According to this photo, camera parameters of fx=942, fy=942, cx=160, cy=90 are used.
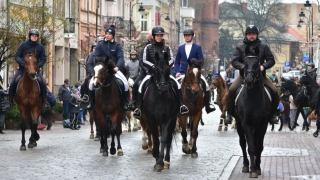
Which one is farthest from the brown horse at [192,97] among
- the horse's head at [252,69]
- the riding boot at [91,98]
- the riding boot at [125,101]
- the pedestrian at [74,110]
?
the pedestrian at [74,110]

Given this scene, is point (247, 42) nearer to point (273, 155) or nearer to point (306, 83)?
point (273, 155)

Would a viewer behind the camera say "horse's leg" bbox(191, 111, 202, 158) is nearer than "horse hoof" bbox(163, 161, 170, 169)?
No

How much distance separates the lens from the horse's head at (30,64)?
21.0 m

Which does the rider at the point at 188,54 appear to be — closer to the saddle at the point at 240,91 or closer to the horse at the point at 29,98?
the horse at the point at 29,98

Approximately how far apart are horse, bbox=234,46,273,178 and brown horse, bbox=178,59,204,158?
3.31 metres

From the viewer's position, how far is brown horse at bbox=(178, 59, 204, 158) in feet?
64.8

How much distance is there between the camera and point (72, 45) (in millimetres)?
61781

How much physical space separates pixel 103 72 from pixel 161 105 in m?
2.36

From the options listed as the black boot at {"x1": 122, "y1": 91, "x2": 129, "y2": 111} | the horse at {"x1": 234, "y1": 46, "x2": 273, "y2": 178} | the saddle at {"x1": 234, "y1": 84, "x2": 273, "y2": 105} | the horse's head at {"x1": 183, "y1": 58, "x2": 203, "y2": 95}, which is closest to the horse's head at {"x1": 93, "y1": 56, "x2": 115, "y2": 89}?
the black boot at {"x1": 122, "y1": 91, "x2": 129, "y2": 111}

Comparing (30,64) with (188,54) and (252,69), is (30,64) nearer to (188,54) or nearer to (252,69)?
(188,54)

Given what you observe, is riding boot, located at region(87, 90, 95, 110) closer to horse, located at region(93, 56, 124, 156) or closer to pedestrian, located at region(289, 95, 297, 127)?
horse, located at region(93, 56, 124, 156)

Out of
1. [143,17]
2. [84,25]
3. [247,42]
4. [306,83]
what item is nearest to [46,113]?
[247,42]

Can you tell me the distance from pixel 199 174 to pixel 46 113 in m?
8.12

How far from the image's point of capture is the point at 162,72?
1692 cm
